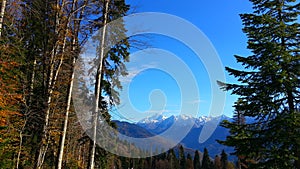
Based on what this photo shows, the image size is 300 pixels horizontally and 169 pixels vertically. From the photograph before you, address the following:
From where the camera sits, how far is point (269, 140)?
32.8 ft

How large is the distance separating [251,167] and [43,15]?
976cm

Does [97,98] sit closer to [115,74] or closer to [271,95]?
[115,74]

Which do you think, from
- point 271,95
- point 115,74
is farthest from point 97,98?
point 271,95

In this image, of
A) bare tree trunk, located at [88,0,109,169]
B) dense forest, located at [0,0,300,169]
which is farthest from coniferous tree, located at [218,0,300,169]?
bare tree trunk, located at [88,0,109,169]

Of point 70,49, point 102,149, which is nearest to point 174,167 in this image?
point 102,149

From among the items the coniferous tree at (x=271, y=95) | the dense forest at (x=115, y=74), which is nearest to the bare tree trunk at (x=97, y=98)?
the dense forest at (x=115, y=74)

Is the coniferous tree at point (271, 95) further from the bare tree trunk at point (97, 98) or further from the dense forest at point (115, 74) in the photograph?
the bare tree trunk at point (97, 98)

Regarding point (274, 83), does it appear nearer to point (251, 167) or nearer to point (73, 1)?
point (251, 167)

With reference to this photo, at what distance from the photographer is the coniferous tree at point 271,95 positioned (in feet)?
31.0

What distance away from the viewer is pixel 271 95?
10477 millimetres

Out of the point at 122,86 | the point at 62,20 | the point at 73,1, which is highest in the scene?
the point at 73,1

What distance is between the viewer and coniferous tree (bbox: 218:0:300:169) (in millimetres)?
9453

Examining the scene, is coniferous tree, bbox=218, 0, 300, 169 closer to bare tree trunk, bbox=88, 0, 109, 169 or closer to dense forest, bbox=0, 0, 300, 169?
dense forest, bbox=0, 0, 300, 169

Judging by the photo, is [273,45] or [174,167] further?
[174,167]
